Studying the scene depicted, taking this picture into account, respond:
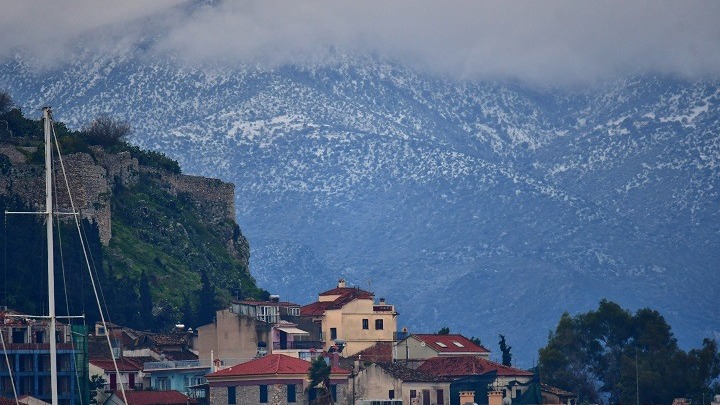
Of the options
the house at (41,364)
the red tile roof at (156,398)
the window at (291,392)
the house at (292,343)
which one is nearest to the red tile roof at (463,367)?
the house at (292,343)

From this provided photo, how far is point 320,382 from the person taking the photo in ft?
382

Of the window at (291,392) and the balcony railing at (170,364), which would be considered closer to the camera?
the window at (291,392)

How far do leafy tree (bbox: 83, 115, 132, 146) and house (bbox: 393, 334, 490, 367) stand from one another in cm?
3422

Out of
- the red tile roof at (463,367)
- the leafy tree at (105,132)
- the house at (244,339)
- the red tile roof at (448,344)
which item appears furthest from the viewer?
the leafy tree at (105,132)

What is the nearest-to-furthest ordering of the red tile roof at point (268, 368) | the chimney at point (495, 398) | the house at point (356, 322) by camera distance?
the red tile roof at point (268, 368) < the chimney at point (495, 398) < the house at point (356, 322)

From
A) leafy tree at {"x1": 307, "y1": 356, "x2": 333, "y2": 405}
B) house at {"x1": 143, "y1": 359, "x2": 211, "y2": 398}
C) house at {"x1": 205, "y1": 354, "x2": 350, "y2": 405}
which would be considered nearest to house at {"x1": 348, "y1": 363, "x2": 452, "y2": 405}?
leafy tree at {"x1": 307, "y1": 356, "x2": 333, "y2": 405}

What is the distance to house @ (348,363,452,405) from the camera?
119 metres

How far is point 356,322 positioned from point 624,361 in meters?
13.7

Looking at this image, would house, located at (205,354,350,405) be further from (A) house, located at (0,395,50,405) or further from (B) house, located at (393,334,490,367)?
(A) house, located at (0,395,50,405)

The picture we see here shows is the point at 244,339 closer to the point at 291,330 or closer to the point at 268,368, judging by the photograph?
the point at 291,330

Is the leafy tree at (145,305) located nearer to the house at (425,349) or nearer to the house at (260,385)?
the house at (425,349)

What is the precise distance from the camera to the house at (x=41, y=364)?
10900 cm

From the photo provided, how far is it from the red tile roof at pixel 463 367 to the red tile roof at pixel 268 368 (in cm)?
730

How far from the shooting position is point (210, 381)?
117 meters
